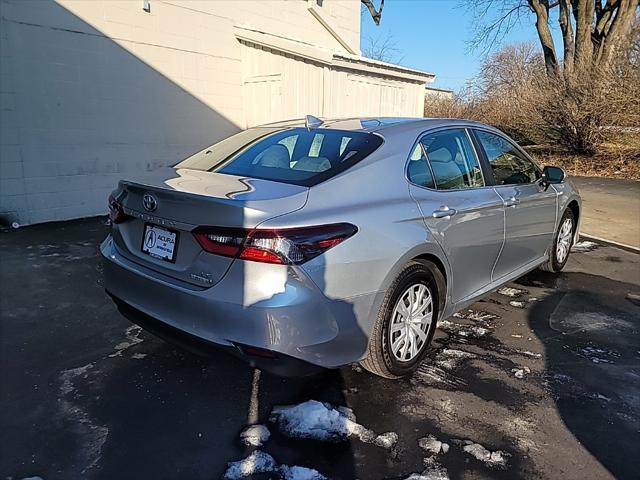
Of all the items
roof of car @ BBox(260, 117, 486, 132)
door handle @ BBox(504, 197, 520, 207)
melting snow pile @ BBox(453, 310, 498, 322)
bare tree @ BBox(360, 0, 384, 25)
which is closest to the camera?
roof of car @ BBox(260, 117, 486, 132)

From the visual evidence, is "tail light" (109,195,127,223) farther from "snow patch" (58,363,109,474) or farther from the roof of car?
the roof of car

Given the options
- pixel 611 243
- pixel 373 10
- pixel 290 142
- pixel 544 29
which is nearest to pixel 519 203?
pixel 290 142

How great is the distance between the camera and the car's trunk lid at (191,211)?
7.63ft

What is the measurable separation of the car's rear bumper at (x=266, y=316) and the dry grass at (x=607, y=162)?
12867 mm

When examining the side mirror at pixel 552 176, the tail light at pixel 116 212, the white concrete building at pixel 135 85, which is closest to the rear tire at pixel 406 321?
the tail light at pixel 116 212

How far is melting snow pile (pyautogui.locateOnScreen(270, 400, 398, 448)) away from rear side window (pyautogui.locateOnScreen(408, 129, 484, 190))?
4.69 ft

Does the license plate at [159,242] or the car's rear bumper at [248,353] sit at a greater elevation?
the license plate at [159,242]

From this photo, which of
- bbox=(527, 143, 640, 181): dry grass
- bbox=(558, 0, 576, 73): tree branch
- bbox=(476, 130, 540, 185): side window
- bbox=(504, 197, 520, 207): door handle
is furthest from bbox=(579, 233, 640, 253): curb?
bbox=(558, 0, 576, 73): tree branch

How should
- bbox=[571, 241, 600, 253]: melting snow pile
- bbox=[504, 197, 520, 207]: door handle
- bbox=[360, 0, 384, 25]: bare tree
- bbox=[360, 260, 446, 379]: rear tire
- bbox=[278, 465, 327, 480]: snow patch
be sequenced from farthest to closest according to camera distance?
bbox=[360, 0, 384, 25]: bare tree, bbox=[571, 241, 600, 253]: melting snow pile, bbox=[504, 197, 520, 207]: door handle, bbox=[360, 260, 446, 379]: rear tire, bbox=[278, 465, 327, 480]: snow patch

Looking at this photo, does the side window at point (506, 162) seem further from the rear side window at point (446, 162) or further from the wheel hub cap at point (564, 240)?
the wheel hub cap at point (564, 240)

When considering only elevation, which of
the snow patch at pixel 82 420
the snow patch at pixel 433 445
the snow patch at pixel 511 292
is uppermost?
the snow patch at pixel 511 292

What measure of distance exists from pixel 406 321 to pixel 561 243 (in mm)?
3019

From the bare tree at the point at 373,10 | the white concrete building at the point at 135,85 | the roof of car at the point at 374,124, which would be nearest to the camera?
the roof of car at the point at 374,124

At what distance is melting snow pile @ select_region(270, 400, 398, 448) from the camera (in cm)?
249
